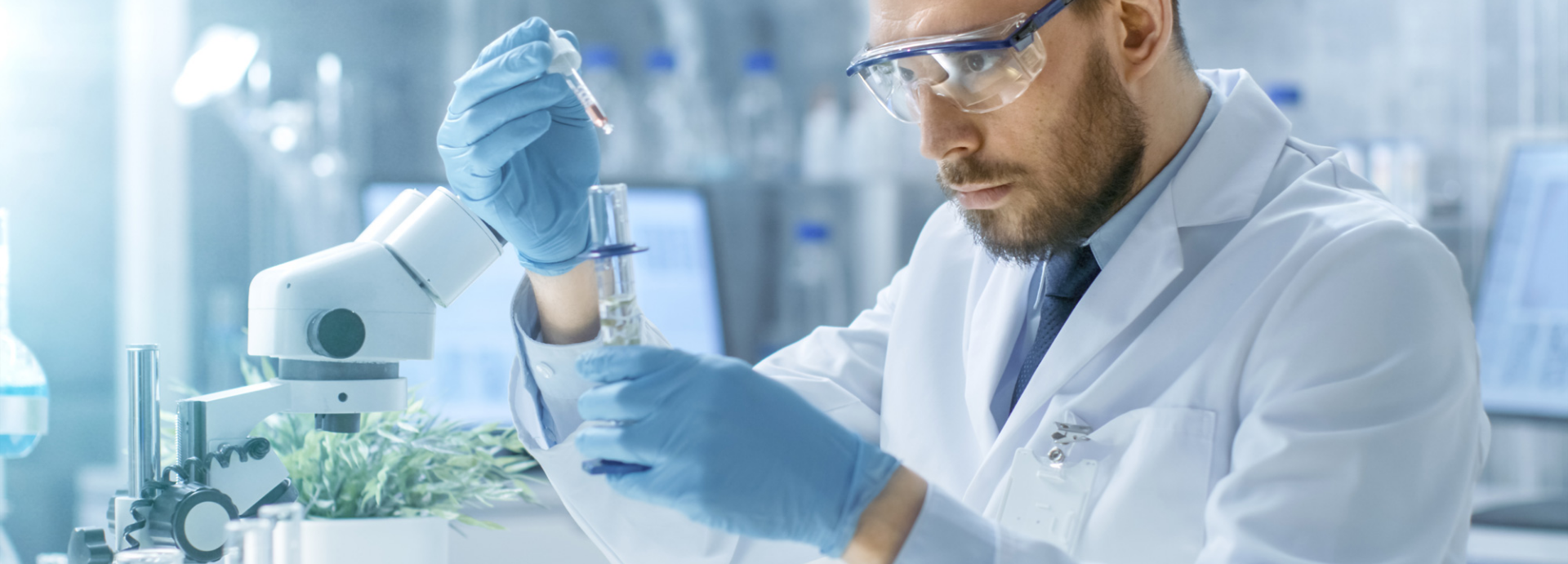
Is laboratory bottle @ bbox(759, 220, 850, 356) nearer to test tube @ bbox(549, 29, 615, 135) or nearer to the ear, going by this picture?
the ear

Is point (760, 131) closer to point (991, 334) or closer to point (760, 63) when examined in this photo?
point (760, 63)

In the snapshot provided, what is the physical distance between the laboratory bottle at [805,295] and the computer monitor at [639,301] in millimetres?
319

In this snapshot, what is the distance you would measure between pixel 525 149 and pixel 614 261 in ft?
1.06

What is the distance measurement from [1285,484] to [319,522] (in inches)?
30.8

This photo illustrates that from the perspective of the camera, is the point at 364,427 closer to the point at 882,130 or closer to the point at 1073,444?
the point at 1073,444

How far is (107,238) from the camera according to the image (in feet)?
5.45

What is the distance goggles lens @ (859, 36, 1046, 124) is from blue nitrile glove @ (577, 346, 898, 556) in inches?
15.2

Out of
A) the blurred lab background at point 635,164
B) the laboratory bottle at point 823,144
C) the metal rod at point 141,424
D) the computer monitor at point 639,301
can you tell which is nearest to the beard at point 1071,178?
the blurred lab background at point 635,164

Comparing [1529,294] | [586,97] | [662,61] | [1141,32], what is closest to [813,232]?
[662,61]

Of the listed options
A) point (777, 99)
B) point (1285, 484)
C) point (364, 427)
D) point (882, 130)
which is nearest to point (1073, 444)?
point (1285, 484)

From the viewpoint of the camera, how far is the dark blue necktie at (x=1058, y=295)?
117 cm

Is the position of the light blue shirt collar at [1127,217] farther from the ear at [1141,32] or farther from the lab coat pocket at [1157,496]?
the lab coat pocket at [1157,496]

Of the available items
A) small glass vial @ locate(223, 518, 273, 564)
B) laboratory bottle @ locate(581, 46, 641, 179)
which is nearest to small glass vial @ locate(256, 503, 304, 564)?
small glass vial @ locate(223, 518, 273, 564)

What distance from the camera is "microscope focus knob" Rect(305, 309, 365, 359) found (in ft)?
2.94
